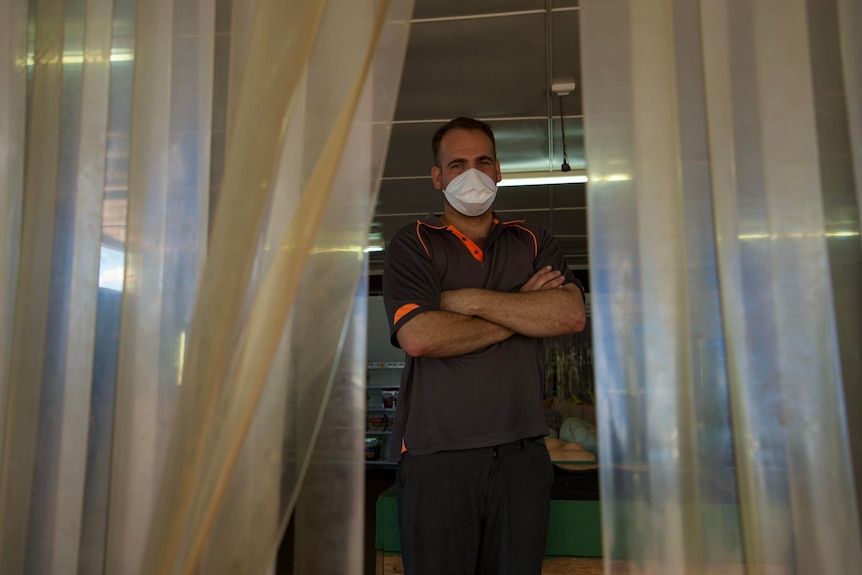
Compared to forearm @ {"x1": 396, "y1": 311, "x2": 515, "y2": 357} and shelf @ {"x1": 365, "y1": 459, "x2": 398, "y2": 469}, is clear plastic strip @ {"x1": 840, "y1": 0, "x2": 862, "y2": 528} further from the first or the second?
shelf @ {"x1": 365, "y1": 459, "x2": 398, "y2": 469}

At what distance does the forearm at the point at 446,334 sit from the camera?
140cm

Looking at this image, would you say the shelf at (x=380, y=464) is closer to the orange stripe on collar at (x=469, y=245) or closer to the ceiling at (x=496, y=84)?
the ceiling at (x=496, y=84)

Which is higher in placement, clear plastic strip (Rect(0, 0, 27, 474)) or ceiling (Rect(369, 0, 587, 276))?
ceiling (Rect(369, 0, 587, 276))

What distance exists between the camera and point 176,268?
4.26ft

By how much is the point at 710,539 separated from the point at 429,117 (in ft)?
11.3

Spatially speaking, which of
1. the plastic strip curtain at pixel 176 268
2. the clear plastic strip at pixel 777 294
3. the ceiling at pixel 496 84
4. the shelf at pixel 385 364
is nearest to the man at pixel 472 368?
the plastic strip curtain at pixel 176 268

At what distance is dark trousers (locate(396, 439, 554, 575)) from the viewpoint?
4.27ft

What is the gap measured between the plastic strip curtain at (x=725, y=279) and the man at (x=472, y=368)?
0.97 feet

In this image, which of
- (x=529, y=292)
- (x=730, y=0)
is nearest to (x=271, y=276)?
(x=529, y=292)

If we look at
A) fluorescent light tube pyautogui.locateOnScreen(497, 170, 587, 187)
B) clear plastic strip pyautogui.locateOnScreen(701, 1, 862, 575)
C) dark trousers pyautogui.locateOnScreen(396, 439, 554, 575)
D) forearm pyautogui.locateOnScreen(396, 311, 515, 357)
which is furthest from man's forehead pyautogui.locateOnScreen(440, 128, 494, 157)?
fluorescent light tube pyautogui.locateOnScreen(497, 170, 587, 187)

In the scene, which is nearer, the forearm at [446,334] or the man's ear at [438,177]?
the forearm at [446,334]

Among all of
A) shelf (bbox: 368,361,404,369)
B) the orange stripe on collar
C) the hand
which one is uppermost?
the orange stripe on collar

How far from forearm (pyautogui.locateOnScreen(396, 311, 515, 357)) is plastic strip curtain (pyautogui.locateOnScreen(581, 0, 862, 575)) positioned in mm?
357

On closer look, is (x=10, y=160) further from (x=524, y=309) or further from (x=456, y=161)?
(x=524, y=309)
